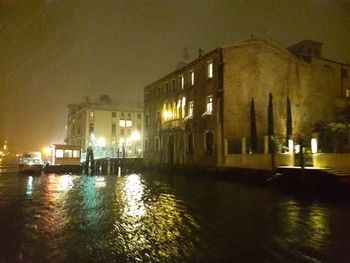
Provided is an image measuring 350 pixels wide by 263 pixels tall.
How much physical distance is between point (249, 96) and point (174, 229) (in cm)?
2324

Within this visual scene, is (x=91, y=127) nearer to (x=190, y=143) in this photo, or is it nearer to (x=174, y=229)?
(x=190, y=143)

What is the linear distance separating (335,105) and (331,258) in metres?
31.9

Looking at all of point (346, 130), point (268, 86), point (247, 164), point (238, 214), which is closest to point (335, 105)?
point (268, 86)

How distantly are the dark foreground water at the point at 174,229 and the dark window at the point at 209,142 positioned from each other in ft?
47.0

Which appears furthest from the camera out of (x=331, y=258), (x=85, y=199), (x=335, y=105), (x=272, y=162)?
(x=335, y=105)

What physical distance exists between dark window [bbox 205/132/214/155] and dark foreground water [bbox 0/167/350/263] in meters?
14.3

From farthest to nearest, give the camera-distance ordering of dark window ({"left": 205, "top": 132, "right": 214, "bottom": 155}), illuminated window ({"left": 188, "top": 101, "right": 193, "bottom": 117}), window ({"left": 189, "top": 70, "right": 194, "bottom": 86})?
1. window ({"left": 189, "top": 70, "right": 194, "bottom": 86})
2. illuminated window ({"left": 188, "top": 101, "right": 193, "bottom": 117})
3. dark window ({"left": 205, "top": 132, "right": 214, "bottom": 155})

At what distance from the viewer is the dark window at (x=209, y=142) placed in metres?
33.0

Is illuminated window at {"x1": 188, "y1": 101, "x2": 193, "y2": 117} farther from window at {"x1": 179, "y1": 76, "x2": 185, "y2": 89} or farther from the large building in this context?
window at {"x1": 179, "y1": 76, "x2": 185, "y2": 89}

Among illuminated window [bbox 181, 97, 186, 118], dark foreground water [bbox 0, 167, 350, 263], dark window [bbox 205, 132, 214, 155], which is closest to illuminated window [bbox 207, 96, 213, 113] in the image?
dark window [bbox 205, 132, 214, 155]

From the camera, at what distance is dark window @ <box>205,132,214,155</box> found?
3300 centimetres

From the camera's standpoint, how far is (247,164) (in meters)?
27.0

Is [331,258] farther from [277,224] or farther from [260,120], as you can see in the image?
[260,120]

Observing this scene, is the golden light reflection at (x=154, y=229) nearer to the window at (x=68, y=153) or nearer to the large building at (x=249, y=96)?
the large building at (x=249, y=96)
